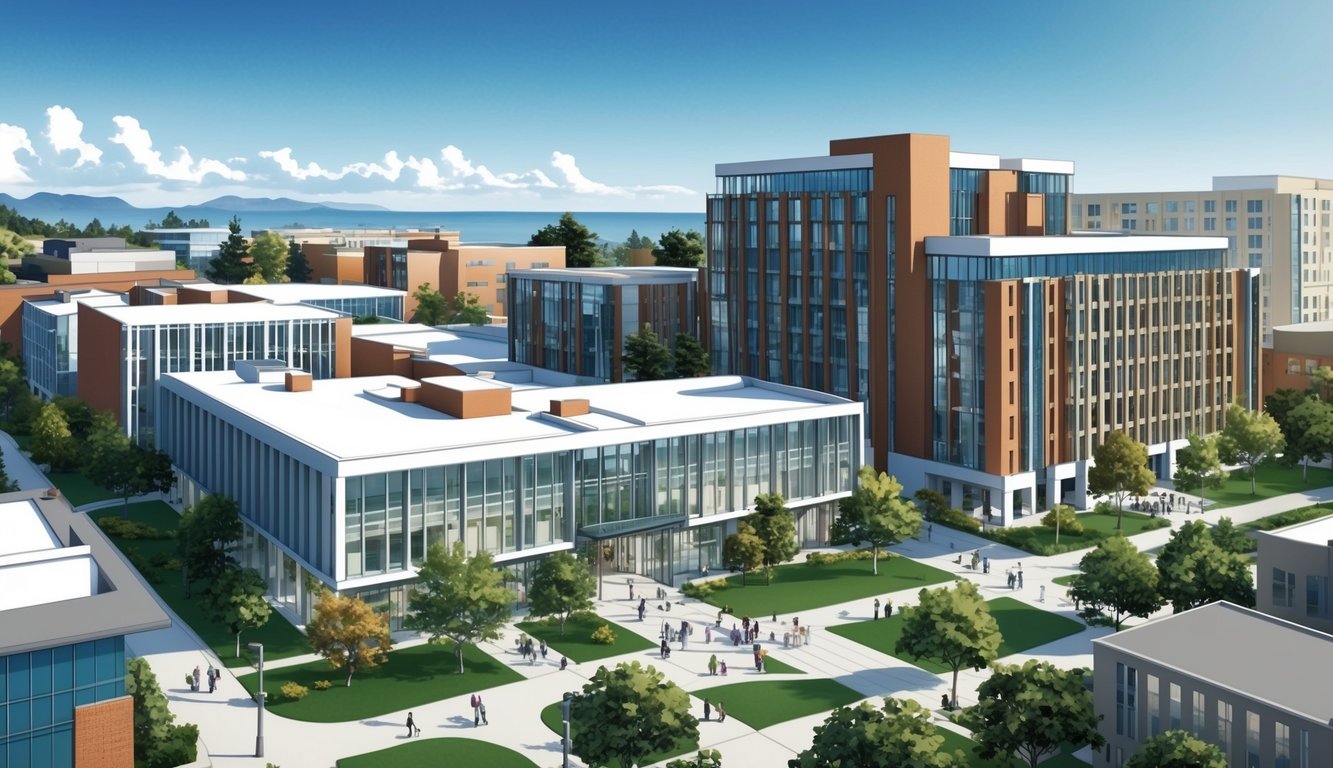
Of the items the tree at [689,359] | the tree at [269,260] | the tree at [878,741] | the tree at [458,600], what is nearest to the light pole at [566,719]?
the tree at [878,741]

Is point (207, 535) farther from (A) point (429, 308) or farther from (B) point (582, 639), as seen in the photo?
(A) point (429, 308)

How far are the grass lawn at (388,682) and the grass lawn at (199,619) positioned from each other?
252cm

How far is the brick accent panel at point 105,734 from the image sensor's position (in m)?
39.6

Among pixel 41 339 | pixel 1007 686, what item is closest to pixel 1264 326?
pixel 1007 686

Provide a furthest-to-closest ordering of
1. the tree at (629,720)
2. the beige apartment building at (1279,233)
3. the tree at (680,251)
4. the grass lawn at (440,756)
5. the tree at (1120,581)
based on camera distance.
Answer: the tree at (680,251)
the beige apartment building at (1279,233)
the tree at (1120,581)
the grass lawn at (440,756)
the tree at (629,720)

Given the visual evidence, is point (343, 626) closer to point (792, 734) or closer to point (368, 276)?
point (792, 734)

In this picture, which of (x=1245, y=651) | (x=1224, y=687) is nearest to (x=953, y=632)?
(x=1245, y=651)

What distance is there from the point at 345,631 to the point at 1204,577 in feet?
126

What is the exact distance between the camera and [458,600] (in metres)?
56.9

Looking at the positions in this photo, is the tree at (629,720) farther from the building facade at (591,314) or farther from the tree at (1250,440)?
the building facade at (591,314)

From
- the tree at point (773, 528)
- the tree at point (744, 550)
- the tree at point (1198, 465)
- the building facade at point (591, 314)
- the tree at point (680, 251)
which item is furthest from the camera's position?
the tree at point (680, 251)

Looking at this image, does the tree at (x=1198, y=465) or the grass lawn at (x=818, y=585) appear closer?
the grass lawn at (x=818, y=585)

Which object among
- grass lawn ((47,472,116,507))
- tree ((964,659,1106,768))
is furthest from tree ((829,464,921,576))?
grass lawn ((47,472,116,507))

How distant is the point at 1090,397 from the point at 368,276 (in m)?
102
